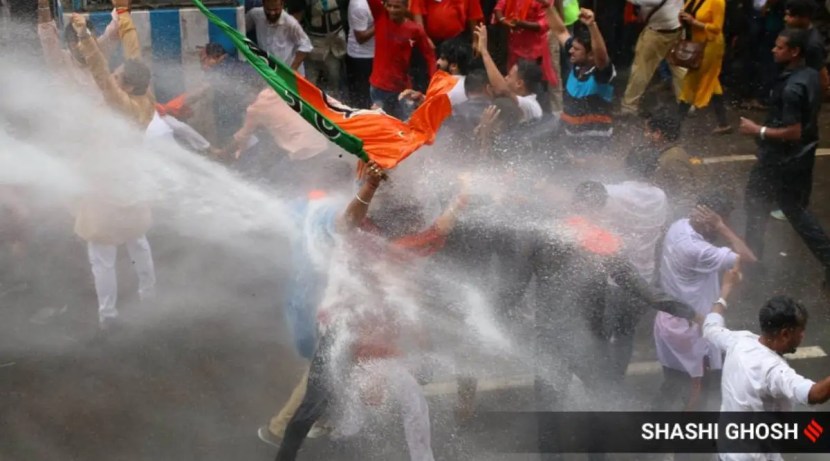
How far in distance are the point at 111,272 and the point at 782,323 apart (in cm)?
405

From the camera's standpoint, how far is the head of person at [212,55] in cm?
876

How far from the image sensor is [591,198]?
5.88m

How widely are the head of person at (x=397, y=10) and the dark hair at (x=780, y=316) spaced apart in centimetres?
493

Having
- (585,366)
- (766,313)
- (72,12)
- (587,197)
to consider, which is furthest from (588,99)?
(72,12)

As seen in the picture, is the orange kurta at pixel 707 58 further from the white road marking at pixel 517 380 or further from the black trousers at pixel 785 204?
the white road marking at pixel 517 380

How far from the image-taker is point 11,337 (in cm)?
689

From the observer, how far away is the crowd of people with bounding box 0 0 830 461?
5500 mm

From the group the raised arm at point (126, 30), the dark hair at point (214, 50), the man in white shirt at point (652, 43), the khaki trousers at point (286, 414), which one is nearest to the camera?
the khaki trousers at point (286, 414)

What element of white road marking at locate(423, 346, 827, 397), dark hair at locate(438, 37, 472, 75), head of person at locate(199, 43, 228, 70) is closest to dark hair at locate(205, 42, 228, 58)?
head of person at locate(199, 43, 228, 70)

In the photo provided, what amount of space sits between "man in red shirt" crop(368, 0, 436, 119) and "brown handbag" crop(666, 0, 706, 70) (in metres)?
2.14

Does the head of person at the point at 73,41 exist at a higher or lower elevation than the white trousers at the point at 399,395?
higher

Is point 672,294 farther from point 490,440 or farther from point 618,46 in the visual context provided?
point 618,46

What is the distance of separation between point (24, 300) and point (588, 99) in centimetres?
405

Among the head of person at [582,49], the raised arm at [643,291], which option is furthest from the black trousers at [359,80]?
the raised arm at [643,291]
